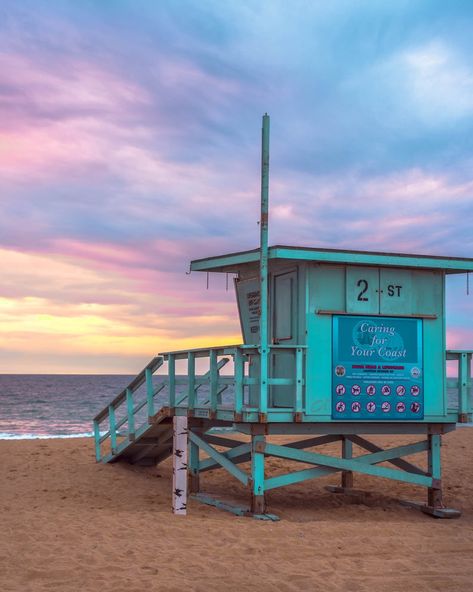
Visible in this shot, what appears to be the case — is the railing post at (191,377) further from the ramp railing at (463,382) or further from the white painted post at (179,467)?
the ramp railing at (463,382)

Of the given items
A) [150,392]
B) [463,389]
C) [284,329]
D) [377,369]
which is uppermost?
[284,329]

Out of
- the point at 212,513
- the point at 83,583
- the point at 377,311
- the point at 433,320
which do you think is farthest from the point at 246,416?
the point at 83,583

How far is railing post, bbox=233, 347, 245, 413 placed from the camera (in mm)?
13031

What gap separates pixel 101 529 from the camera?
11070mm

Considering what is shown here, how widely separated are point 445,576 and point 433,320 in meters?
5.97

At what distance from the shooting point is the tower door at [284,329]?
45.7 ft

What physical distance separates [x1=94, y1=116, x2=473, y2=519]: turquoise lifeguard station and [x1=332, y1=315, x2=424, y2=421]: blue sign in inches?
0.7

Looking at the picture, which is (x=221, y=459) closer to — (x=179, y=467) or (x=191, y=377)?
(x=191, y=377)

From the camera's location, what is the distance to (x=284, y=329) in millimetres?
14305

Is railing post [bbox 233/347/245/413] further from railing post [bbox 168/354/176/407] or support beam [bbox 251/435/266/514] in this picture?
railing post [bbox 168/354/176/407]

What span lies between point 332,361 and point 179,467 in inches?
126

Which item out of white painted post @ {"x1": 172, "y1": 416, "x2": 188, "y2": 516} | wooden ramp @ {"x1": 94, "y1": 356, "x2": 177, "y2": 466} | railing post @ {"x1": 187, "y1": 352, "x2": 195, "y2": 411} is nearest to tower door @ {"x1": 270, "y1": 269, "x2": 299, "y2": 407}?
railing post @ {"x1": 187, "y1": 352, "x2": 195, "y2": 411}

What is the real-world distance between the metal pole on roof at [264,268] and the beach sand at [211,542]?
221 cm

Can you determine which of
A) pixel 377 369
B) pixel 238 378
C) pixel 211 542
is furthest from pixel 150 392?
pixel 211 542
